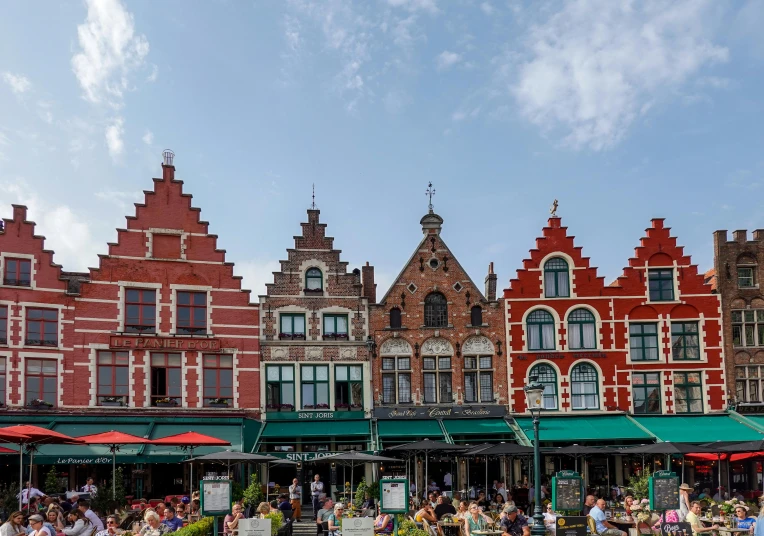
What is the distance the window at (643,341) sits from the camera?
35625 mm

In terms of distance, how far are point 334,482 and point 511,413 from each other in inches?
285

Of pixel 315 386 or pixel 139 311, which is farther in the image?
pixel 315 386

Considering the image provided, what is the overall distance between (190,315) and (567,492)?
57.0 ft

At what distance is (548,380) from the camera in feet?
116

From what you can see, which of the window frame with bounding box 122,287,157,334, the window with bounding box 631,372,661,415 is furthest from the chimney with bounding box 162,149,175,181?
the window with bounding box 631,372,661,415

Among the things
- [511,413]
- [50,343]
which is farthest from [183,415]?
[511,413]

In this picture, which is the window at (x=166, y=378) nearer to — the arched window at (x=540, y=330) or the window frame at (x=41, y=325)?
the window frame at (x=41, y=325)

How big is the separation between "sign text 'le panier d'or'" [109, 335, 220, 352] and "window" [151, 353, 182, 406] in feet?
1.31

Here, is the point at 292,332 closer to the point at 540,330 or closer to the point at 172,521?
the point at 540,330

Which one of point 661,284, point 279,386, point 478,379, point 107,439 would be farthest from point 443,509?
point 661,284

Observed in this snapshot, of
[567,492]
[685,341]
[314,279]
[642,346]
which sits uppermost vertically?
[314,279]

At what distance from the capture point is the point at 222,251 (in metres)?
34.7

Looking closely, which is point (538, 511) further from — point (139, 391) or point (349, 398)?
point (139, 391)

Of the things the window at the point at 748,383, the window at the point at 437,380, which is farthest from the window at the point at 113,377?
the window at the point at 748,383
